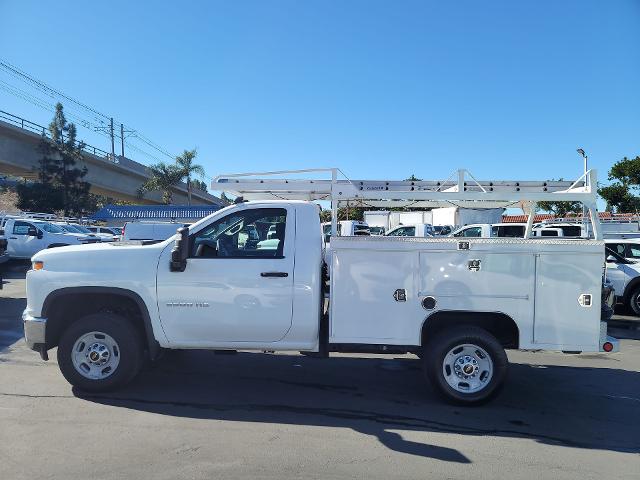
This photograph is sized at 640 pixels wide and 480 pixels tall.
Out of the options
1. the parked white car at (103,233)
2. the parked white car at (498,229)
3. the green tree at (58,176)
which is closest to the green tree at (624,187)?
the parked white car at (498,229)

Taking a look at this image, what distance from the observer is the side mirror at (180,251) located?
486 cm

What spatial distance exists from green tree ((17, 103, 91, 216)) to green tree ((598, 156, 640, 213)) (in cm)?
3970

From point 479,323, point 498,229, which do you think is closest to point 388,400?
point 479,323

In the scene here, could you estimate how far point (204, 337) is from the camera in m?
5.07

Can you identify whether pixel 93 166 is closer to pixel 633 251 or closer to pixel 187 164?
pixel 187 164

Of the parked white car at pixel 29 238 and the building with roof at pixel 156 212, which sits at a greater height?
the building with roof at pixel 156 212

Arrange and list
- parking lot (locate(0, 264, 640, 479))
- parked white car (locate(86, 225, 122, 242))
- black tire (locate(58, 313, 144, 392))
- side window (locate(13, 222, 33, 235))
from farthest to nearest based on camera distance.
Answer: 1. parked white car (locate(86, 225, 122, 242))
2. side window (locate(13, 222, 33, 235))
3. black tire (locate(58, 313, 144, 392))
4. parking lot (locate(0, 264, 640, 479))

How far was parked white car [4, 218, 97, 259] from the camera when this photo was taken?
59.9ft

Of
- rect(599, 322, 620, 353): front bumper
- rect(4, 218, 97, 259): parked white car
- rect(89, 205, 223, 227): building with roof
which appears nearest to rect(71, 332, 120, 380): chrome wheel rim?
rect(599, 322, 620, 353): front bumper

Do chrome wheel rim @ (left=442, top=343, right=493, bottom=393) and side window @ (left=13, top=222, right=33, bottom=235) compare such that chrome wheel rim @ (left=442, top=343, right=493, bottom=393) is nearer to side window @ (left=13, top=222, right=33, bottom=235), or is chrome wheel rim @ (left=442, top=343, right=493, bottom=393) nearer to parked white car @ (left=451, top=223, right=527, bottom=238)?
parked white car @ (left=451, top=223, right=527, bottom=238)

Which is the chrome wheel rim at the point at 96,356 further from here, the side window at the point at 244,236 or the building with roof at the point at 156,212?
the building with roof at the point at 156,212

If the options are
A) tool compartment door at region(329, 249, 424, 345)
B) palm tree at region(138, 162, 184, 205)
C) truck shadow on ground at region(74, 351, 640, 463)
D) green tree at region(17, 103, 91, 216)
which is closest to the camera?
truck shadow on ground at region(74, 351, 640, 463)

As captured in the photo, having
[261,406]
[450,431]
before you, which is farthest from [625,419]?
[261,406]

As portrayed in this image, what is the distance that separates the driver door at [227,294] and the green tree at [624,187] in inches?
Answer: 1334
